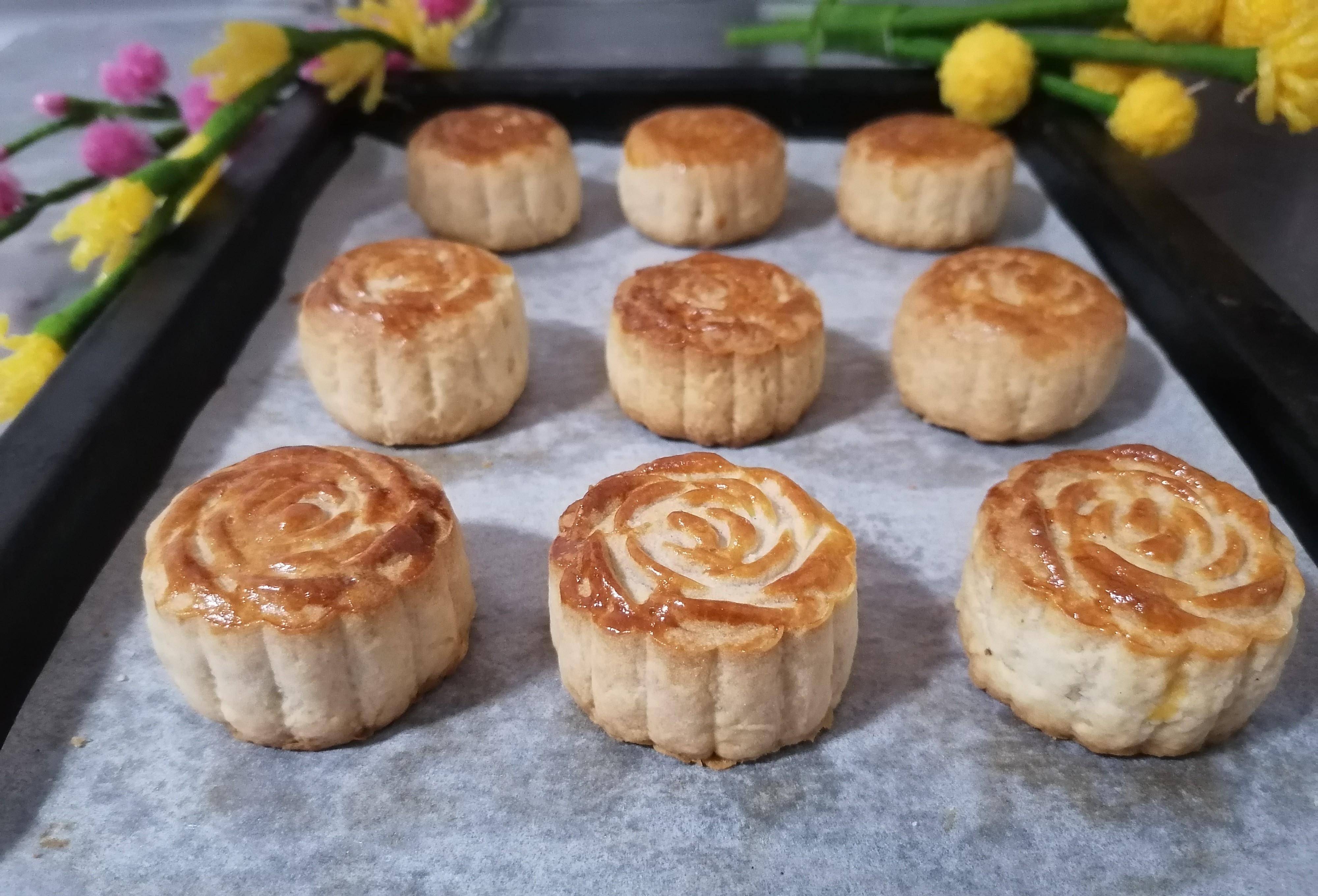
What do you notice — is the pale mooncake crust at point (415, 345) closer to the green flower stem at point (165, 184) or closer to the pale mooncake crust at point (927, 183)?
the green flower stem at point (165, 184)

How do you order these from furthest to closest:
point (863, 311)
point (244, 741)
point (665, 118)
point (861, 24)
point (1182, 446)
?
point (861, 24) → point (665, 118) → point (863, 311) → point (1182, 446) → point (244, 741)

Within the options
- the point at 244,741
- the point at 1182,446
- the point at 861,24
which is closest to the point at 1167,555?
the point at 1182,446

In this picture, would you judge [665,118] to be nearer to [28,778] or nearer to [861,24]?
[861,24]

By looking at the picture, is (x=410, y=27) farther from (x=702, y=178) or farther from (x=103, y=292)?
(x=103, y=292)

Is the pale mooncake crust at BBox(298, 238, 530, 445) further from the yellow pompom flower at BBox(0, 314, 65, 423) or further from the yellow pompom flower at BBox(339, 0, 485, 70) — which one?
the yellow pompom flower at BBox(339, 0, 485, 70)

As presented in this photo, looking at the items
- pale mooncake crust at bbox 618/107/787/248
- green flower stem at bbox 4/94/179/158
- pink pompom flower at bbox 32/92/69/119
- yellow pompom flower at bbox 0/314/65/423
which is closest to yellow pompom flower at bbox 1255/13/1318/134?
pale mooncake crust at bbox 618/107/787/248
